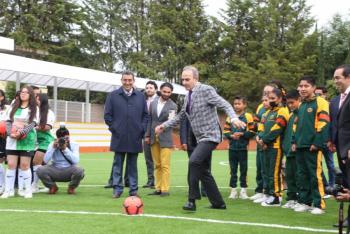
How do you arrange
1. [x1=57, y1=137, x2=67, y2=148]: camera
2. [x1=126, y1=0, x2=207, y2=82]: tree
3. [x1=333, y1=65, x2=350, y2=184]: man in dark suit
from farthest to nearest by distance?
1. [x1=126, y1=0, x2=207, y2=82]: tree
2. [x1=57, y1=137, x2=67, y2=148]: camera
3. [x1=333, y1=65, x2=350, y2=184]: man in dark suit

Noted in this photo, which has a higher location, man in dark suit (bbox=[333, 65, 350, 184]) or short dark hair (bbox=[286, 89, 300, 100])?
short dark hair (bbox=[286, 89, 300, 100])

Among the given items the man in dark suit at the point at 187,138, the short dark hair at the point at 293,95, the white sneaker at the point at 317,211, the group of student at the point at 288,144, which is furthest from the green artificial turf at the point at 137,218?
the short dark hair at the point at 293,95

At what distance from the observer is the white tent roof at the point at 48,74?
81.4ft

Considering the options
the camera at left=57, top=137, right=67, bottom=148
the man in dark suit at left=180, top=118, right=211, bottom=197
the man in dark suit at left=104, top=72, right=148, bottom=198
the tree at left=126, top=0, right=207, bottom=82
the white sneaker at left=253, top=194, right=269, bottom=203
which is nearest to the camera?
the white sneaker at left=253, top=194, right=269, bottom=203

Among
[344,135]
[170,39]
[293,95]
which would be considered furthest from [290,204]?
[170,39]

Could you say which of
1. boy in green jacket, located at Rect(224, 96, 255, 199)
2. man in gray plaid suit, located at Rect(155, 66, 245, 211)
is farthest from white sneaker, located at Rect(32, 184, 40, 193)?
boy in green jacket, located at Rect(224, 96, 255, 199)

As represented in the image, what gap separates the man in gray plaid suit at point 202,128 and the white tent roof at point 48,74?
17.5 m

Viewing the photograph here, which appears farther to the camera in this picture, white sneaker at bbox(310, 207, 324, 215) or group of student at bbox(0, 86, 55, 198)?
group of student at bbox(0, 86, 55, 198)

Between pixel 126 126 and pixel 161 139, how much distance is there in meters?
1.00

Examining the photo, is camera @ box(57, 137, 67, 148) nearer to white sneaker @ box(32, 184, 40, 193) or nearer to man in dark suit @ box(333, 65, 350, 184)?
white sneaker @ box(32, 184, 40, 193)

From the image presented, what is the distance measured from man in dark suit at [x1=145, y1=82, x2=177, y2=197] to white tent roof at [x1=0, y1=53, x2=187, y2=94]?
15.2m

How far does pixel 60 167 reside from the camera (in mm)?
9961

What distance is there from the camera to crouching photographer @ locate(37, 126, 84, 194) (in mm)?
9875

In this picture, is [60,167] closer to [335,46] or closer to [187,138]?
[187,138]
